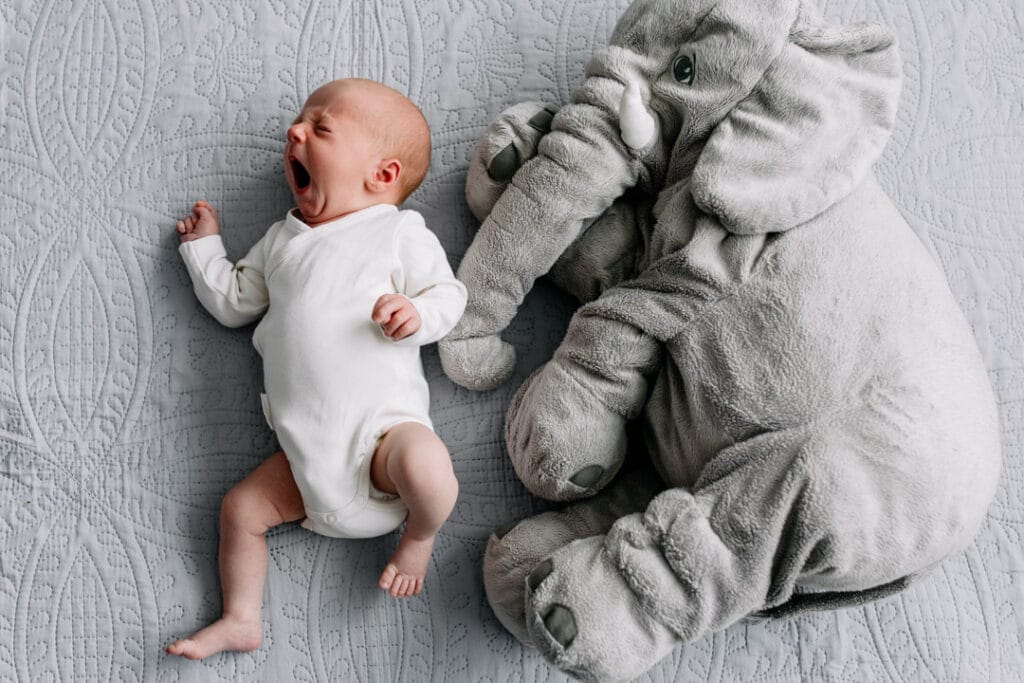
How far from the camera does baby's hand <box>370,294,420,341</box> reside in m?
0.99

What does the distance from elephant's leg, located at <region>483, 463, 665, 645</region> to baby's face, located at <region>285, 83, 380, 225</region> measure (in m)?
0.44

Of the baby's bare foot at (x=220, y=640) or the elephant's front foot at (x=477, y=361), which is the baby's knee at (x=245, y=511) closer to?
the baby's bare foot at (x=220, y=640)

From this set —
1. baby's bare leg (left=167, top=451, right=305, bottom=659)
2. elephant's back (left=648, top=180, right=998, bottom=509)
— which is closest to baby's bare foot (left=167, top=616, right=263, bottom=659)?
baby's bare leg (left=167, top=451, right=305, bottom=659)

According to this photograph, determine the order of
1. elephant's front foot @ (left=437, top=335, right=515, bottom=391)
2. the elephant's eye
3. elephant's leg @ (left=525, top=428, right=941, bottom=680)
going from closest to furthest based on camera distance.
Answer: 1. elephant's leg @ (left=525, top=428, right=941, bottom=680)
2. the elephant's eye
3. elephant's front foot @ (left=437, top=335, right=515, bottom=391)

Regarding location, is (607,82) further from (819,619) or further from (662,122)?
(819,619)

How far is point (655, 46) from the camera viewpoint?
1022 mm

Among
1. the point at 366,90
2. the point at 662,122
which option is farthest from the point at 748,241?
the point at 366,90

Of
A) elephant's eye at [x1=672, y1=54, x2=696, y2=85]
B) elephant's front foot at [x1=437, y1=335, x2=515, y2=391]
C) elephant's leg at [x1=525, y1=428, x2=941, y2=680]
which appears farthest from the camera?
elephant's front foot at [x1=437, y1=335, x2=515, y2=391]

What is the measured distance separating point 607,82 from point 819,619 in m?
0.71

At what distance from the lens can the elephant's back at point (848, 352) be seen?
909 millimetres

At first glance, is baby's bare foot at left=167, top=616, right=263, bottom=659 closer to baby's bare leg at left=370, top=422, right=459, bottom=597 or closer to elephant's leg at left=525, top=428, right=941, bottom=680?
baby's bare leg at left=370, top=422, right=459, bottom=597

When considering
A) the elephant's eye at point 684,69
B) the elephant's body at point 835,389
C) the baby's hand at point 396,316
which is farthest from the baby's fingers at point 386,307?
the elephant's eye at point 684,69

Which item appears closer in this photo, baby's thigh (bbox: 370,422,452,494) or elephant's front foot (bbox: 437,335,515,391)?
baby's thigh (bbox: 370,422,452,494)

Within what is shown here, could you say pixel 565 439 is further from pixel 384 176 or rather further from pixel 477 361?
pixel 384 176
